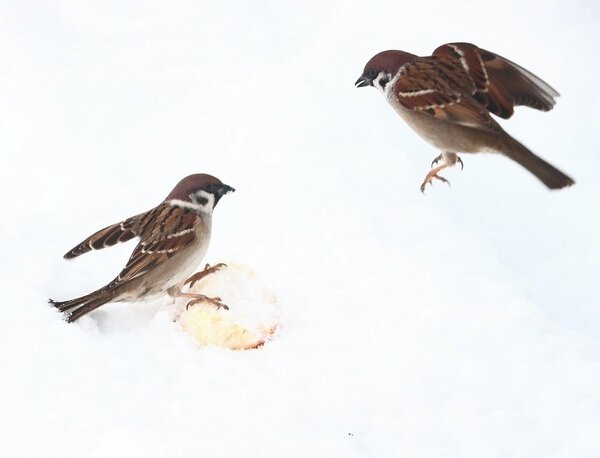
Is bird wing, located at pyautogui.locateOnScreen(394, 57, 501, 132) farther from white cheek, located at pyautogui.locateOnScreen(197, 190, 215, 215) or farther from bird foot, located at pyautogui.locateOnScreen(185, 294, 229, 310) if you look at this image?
bird foot, located at pyautogui.locateOnScreen(185, 294, 229, 310)

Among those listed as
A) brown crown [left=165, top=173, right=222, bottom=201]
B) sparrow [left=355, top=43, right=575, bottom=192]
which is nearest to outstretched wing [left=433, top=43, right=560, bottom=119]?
sparrow [left=355, top=43, right=575, bottom=192]

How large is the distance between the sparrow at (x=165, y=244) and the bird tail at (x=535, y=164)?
916 millimetres

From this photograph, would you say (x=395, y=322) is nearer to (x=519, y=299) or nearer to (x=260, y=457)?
(x=519, y=299)

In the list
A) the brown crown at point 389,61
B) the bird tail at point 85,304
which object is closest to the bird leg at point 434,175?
the brown crown at point 389,61

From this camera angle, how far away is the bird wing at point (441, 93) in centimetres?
315

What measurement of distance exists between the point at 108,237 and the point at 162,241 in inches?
7.1

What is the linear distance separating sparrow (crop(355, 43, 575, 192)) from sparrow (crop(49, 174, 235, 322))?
658mm

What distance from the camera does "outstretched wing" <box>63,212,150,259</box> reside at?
334cm

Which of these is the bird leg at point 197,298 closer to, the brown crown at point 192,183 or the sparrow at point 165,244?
the sparrow at point 165,244

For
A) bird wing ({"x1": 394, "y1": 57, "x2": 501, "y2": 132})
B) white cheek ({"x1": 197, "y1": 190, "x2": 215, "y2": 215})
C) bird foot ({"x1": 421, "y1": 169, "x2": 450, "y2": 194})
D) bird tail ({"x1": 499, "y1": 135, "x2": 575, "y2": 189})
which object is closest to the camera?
bird tail ({"x1": 499, "y1": 135, "x2": 575, "y2": 189})

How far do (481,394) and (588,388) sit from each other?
36cm

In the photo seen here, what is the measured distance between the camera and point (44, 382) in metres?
3.02

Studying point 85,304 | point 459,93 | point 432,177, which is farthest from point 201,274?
point 459,93

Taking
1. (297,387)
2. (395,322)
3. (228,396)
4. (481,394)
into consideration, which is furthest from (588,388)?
(228,396)
